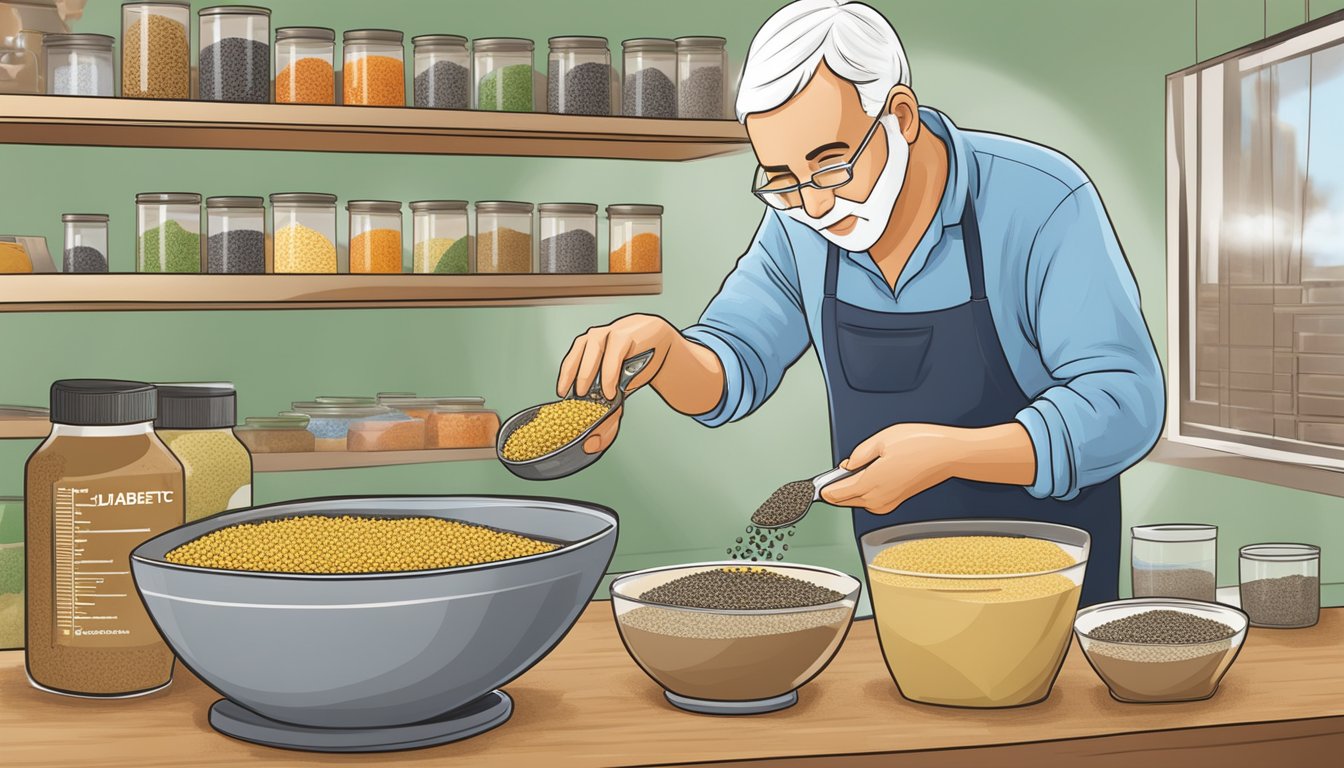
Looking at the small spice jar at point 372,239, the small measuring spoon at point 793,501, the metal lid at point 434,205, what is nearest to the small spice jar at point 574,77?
the metal lid at point 434,205

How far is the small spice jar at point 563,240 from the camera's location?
7.90 ft

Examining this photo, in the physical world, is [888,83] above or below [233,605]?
above

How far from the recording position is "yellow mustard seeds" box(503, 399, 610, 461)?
1554 mm

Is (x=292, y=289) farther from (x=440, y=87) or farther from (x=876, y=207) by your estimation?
(x=876, y=207)

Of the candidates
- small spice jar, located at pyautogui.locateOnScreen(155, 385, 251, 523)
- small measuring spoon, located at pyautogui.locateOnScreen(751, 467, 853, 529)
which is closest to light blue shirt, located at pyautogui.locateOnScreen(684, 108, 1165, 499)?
small measuring spoon, located at pyautogui.locateOnScreen(751, 467, 853, 529)

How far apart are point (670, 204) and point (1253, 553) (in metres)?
1.95

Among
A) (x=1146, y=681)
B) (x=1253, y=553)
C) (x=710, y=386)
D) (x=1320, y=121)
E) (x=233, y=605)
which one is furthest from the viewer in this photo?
(x=1320, y=121)

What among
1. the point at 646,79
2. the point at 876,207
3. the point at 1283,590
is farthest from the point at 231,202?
the point at 1283,590

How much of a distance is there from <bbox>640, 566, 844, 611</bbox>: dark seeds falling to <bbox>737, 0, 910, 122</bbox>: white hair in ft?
2.98

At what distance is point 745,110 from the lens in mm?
1886

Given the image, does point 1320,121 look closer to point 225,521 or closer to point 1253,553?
point 1253,553

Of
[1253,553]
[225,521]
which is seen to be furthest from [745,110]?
[225,521]

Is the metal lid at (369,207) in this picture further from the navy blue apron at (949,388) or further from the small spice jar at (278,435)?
the navy blue apron at (949,388)

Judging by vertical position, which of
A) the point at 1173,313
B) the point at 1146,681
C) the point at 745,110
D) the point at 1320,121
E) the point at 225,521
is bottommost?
the point at 1146,681
